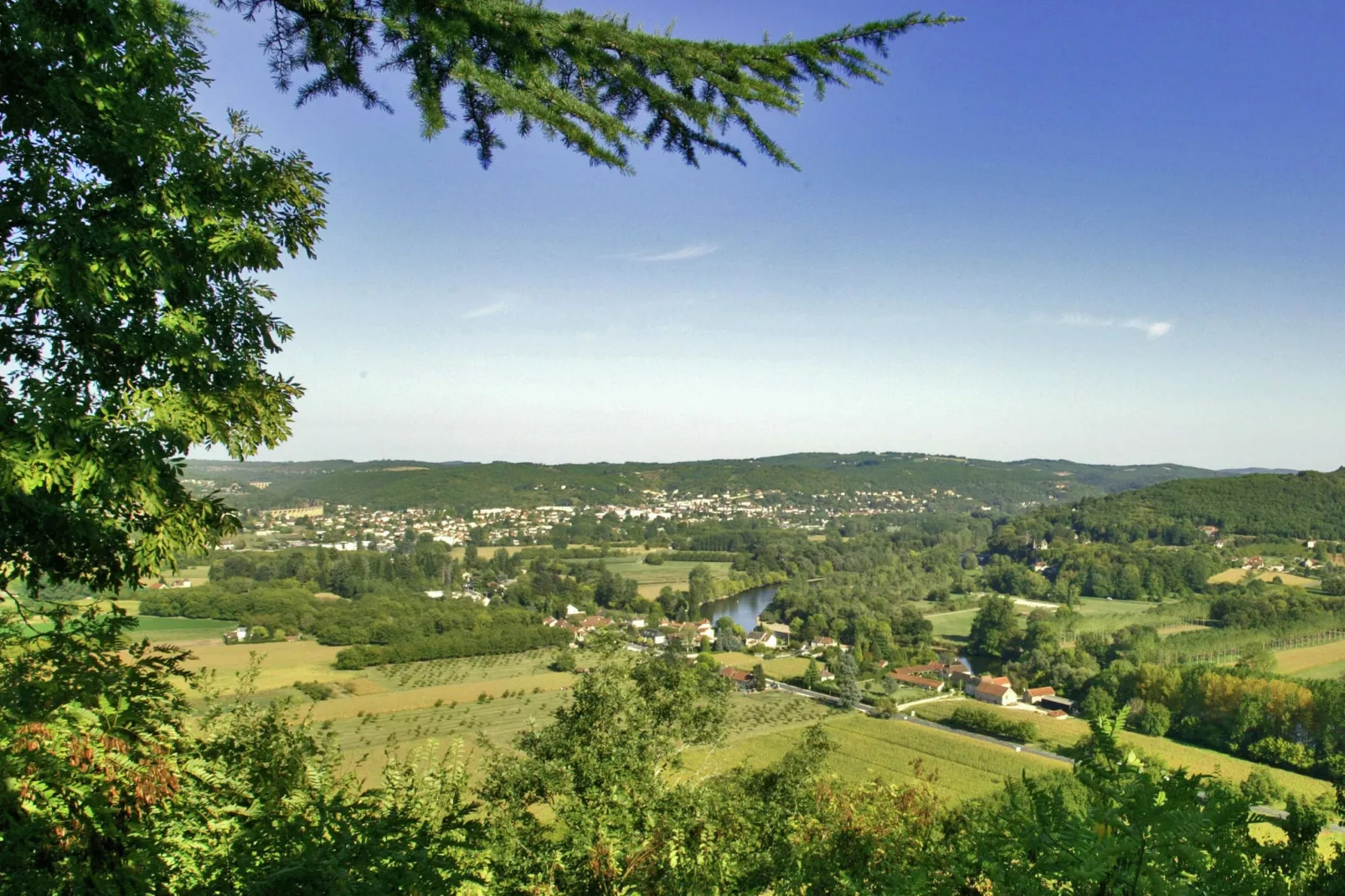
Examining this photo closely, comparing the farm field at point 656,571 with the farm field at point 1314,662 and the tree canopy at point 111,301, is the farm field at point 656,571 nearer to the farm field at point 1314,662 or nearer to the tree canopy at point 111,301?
the farm field at point 1314,662

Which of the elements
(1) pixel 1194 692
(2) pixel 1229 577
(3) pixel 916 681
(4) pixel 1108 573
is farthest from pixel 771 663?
(2) pixel 1229 577

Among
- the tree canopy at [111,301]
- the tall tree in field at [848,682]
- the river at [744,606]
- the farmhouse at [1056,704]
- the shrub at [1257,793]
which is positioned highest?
the tree canopy at [111,301]

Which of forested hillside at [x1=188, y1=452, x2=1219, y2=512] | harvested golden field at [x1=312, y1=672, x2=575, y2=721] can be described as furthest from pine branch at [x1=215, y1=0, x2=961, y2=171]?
forested hillside at [x1=188, y1=452, x2=1219, y2=512]

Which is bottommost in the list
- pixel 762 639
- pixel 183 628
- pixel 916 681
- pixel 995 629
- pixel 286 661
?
pixel 762 639

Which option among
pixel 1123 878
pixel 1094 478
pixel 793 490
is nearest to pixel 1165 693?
pixel 1123 878

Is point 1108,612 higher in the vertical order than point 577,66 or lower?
lower

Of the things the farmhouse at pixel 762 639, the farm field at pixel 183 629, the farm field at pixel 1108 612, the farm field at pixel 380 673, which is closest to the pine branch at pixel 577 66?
the farm field at pixel 380 673

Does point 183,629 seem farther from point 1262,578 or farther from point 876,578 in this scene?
point 1262,578
